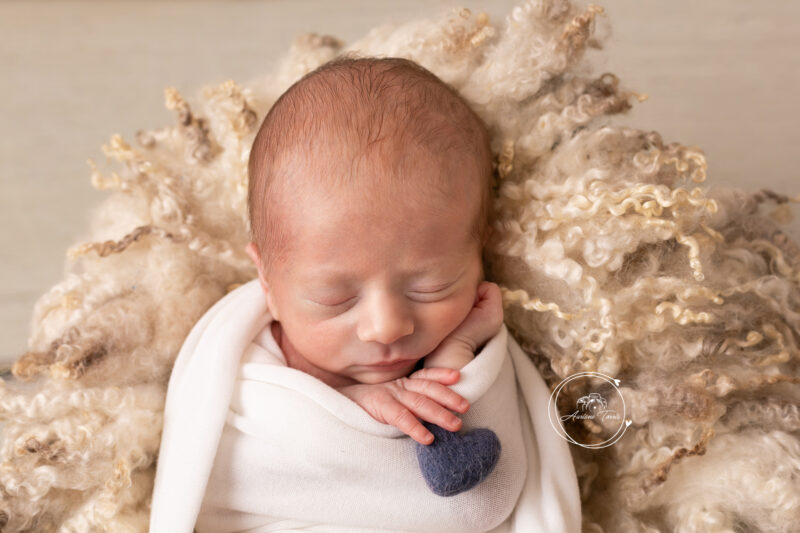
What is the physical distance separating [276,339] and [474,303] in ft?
0.86

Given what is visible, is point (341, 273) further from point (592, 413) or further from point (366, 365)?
point (592, 413)

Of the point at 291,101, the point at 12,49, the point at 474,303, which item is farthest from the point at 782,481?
the point at 12,49

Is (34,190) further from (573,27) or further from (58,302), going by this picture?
(573,27)

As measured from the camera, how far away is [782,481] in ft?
2.91

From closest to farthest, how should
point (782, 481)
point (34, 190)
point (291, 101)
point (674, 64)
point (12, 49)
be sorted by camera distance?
point (782, 481)
point (291, 101)
point (34, 190)
point (674, 64)
point (12, 49)

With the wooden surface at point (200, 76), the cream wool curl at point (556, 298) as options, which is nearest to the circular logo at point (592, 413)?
the cream wool curl at point (556, 298)

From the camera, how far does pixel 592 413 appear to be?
3.23ft

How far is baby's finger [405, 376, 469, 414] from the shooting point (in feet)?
2.97

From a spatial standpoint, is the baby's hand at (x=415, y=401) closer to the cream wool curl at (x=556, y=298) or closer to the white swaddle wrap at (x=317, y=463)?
the white swaddle wrap at (x=317, y=463)

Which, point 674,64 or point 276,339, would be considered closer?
point 276,339

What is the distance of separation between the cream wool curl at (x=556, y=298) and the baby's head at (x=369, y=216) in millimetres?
121

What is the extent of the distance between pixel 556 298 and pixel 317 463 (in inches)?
14.0

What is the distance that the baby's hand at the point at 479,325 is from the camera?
39.0 inches

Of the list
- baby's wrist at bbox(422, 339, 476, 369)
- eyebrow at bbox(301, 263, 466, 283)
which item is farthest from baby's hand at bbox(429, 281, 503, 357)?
eyebrow at bbox(301, 263, 466, 283)
